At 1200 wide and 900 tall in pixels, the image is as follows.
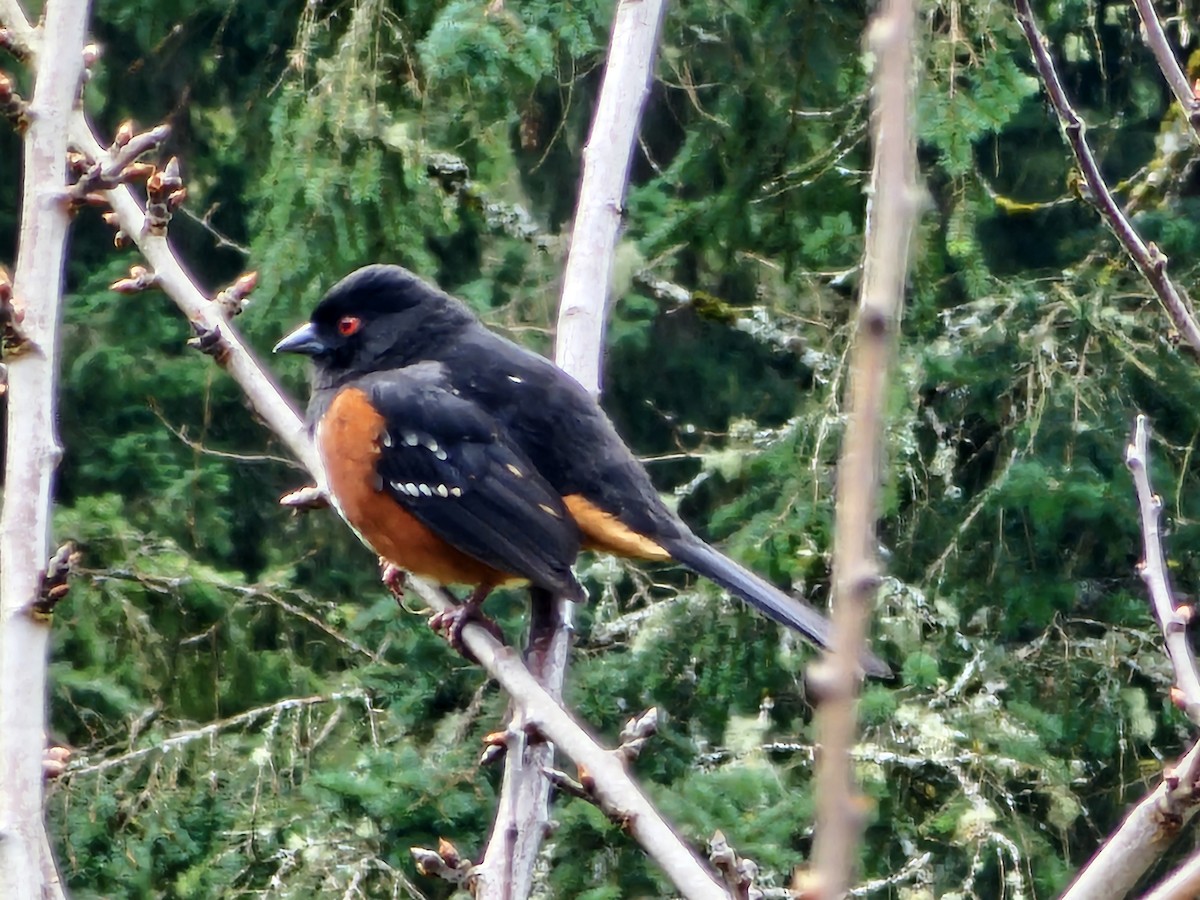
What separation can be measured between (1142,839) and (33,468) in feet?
4.34

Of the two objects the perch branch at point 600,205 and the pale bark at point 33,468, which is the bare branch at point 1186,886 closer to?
the pale bark at point 33,468

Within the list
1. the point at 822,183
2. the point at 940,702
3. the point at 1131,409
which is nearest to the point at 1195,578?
the point at 1131,409

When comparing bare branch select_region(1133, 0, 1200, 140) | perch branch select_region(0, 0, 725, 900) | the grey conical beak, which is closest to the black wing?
perch branch select_region(0, 0, 725, 900)

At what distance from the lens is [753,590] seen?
9.62 feet

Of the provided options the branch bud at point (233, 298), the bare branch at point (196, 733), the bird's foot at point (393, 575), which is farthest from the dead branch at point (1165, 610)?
the bare branch at point (196, 733)

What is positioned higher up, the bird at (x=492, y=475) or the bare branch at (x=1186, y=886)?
the bird at (x=492, y=475)

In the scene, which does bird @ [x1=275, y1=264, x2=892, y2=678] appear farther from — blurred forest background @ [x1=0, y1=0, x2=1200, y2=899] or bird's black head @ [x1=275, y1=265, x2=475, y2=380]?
blurred forest background @ [x1=0, y1=0, x2=1200, y2=899]

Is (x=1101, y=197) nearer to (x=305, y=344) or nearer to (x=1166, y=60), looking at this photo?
(x=1166, y=60)

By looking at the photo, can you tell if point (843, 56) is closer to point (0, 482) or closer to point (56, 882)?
point (0, 482)

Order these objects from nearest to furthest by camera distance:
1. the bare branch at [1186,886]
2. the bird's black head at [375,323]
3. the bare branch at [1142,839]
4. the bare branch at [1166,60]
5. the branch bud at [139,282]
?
the bare branch at [1186,886] < the bare branch at [1142,839] < the bare branch at [1166,60] < the branch bud at [139,282] < the bird's black head at [375,323]

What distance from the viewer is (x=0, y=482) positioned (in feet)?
19.0

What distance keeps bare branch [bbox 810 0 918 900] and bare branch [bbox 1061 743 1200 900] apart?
73 cm

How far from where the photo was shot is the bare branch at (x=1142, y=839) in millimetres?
1436

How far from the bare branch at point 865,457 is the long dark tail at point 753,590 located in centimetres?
195
